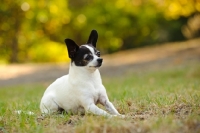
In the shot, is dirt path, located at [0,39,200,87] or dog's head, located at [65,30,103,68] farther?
dirt path, located at [0,39,200,87]

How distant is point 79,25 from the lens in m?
26.5

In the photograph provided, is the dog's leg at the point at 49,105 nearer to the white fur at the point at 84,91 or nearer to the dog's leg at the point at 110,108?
the white fur at the point at 84,91

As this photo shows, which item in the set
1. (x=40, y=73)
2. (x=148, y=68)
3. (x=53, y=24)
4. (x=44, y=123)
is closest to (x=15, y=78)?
(x=40, y=73)

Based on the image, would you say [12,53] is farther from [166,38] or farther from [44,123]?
[44,123]

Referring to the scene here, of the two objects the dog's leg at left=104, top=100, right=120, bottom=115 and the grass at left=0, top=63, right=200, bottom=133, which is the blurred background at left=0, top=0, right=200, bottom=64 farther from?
the dog's leg at left=104, top=100, right=120, bottom=115

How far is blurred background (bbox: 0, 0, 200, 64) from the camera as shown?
24.0 metres

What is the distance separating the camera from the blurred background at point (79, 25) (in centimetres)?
2397

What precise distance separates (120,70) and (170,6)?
164 inches

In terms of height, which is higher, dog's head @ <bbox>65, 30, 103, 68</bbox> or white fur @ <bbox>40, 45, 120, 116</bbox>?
dog's head @ <bbox>65, 30, 103, 68</bbox>

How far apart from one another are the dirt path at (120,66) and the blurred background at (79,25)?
3.45m

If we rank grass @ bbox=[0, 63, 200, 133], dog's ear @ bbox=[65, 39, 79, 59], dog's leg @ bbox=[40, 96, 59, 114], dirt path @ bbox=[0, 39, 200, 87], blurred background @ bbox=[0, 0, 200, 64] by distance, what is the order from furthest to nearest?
1. blurred background @ bbox=[0, 0, 200, 64]
2. dirt path @ bbox=[0, 39, 200, 87]
3. dog's leg @ bbox=[40, 96, 59, 114]
4. dog's ear @ bbox=[65, 39, 79, 59]
5. grass @ bbox=[0, 63, 200, 133]

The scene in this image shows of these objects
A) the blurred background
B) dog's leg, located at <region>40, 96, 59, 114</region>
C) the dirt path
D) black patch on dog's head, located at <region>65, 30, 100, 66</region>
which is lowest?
the dirt path

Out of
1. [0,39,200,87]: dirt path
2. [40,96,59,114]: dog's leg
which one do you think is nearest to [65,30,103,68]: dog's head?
[40,96,59,114]: dog's leg

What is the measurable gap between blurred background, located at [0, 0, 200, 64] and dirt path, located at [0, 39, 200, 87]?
345cm
